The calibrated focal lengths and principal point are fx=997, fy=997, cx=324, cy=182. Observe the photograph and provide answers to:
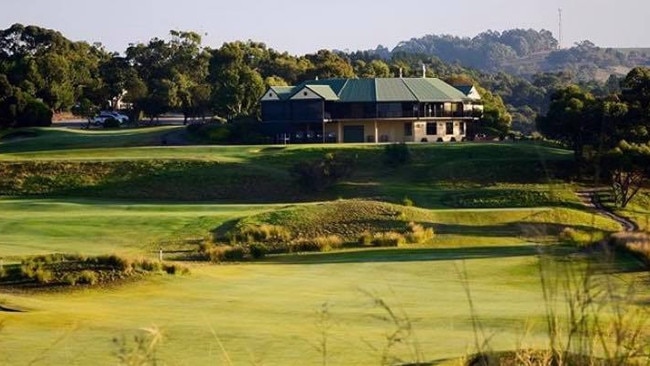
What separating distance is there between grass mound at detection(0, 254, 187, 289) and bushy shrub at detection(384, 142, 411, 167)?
37153 millimetres

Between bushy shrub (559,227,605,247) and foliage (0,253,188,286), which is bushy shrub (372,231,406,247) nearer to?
foliage (0,253,188,286)

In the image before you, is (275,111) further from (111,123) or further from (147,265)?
(147,265)

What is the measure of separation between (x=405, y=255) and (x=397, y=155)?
30.3 metres

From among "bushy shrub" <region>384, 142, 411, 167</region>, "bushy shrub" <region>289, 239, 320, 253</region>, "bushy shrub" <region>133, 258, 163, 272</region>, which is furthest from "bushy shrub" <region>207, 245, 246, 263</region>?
"bushy shrub" <region>384, 142, 411, 167</region>

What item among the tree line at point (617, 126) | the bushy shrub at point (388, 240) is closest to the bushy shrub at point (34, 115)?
the tree line at point (617, 126)

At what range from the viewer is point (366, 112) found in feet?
272

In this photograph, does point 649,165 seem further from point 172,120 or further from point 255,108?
point 172,120

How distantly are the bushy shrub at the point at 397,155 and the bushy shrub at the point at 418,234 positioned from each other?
75.3 feet

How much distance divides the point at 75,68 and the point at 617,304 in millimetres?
106779

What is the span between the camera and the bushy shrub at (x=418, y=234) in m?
38.7

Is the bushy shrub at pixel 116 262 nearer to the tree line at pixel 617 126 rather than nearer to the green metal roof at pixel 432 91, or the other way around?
the tree line at pixel 617 126

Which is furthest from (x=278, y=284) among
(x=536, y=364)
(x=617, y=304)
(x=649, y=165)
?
(x=649, y=165)

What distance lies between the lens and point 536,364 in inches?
288

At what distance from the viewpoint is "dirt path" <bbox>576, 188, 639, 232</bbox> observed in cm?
4492
